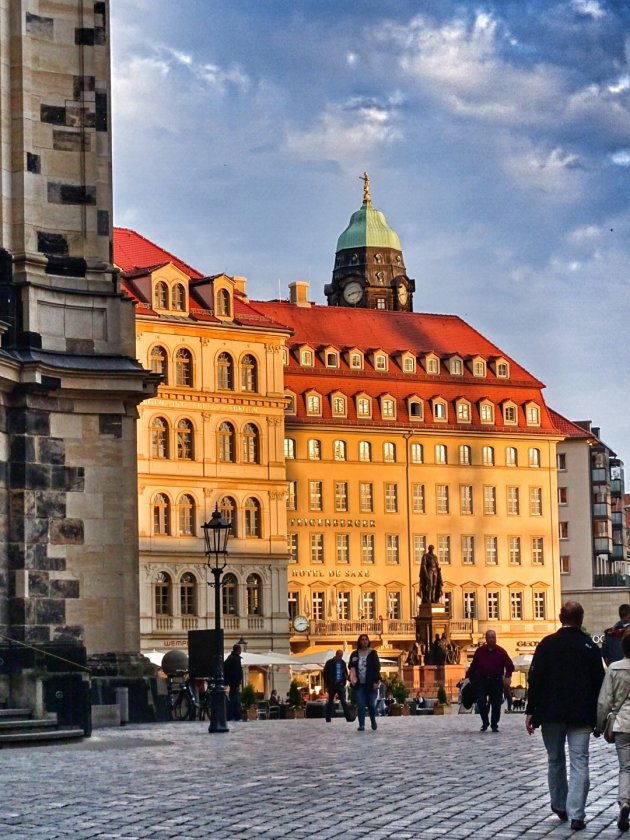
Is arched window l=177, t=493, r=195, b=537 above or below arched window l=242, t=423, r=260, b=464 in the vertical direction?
below

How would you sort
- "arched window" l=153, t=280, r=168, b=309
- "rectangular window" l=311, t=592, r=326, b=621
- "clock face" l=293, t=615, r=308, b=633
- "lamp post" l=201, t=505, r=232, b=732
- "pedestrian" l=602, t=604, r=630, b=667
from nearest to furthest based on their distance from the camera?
"pedestrian" l=602, t=604, r=630, b=667 → "lamp post" l=201, t=505, r=232, b=732 → "arched window" l=153, t=280, r=168, b=309 → "clock face" l=293, t=615, r=308, b=633 → "rectangular window" l=311, t=592, r=326, b=621

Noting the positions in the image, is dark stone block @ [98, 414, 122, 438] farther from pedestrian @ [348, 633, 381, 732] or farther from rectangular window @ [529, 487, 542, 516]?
rectangular window @ [529, 487, 542, 516]

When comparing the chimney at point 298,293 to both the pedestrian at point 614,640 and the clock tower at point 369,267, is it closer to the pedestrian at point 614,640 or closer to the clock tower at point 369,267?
the clock tower at point 369,267

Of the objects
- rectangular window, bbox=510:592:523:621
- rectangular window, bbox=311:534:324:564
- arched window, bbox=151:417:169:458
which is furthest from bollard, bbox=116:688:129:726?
rectangular window, bbox=510:592:523:621

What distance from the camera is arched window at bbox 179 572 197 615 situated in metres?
88.4

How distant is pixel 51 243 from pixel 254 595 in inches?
2369

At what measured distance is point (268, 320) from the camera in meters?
94.4

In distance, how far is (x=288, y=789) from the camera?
1769cm

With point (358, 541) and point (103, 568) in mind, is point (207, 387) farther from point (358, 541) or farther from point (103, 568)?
point (103, 568)

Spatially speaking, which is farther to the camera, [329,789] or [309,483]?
[309,483]

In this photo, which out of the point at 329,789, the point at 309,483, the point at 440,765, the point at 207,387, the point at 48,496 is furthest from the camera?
the point at 309,483

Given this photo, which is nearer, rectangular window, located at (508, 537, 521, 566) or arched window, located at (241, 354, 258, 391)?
arched window, located at (241, 354, 258, 391)

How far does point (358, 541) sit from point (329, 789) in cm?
8581

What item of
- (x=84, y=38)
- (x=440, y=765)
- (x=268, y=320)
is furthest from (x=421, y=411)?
(x=440, y=765)
